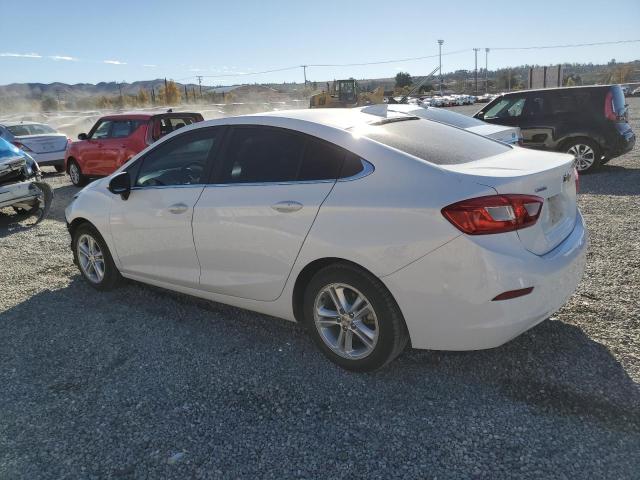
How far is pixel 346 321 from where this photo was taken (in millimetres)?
3279

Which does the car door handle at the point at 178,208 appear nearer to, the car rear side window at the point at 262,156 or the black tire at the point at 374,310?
the car rear side window at the point at 262,156

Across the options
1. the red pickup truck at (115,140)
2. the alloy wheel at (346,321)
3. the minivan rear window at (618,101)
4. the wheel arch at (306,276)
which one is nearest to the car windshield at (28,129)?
the red pickup truck at (115,140)

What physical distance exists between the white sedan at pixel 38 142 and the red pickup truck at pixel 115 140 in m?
2.55

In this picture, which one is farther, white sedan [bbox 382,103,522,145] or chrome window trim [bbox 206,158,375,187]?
white sedan [bbox 382,103,522,145]

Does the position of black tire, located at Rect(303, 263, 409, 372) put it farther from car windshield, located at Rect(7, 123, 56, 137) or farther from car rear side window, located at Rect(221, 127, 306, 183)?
car windshield, located at Rect(7, 123, 56, 137)

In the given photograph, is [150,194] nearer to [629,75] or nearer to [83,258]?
[83,258]

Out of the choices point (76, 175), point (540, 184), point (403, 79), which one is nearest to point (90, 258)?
point (540, 184)

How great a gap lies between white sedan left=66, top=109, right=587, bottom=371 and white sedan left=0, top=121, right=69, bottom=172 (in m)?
11.8

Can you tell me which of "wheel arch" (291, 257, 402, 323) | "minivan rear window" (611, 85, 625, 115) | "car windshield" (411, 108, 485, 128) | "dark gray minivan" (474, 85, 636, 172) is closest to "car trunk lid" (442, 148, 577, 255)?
"wheel arch" (291, 257, 402, 323)

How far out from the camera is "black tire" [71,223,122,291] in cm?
494

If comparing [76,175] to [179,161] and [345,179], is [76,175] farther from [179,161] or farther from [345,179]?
[345,179]

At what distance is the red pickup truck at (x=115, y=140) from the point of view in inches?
407

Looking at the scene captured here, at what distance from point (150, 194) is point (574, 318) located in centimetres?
342

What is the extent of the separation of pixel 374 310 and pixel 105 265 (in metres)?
3.00
